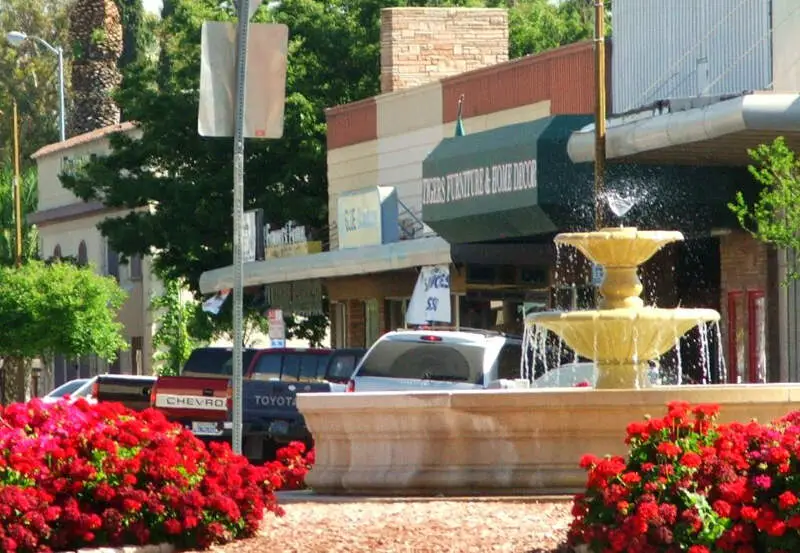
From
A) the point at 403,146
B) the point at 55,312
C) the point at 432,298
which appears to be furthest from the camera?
the point at 55,312

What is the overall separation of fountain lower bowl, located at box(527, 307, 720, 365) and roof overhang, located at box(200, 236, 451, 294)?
62.0 feet

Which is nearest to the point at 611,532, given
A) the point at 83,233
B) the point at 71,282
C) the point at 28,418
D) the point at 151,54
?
the point at 28,418

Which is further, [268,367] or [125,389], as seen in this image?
[125,389]

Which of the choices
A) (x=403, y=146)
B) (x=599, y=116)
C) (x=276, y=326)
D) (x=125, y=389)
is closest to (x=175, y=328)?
(x=403, y=146)

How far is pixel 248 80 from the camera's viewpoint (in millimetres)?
14789

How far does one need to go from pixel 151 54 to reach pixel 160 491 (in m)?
65.5

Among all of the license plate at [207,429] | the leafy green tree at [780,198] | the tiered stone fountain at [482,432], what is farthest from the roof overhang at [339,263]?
the tiered stone fountain at [482,432]

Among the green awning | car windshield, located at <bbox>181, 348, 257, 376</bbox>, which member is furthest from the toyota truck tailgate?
the green awning

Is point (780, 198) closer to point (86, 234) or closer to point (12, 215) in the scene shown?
point (86, 234)

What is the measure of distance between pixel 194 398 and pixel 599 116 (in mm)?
6770

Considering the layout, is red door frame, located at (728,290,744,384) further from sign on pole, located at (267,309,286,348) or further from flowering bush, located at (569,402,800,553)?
flowering bush, located at (569,402,800,553)

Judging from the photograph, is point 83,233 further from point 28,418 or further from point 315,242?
point 28,418

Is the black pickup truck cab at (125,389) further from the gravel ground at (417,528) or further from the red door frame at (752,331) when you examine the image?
the gravel ground at (417,528)

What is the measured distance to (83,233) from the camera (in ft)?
220
